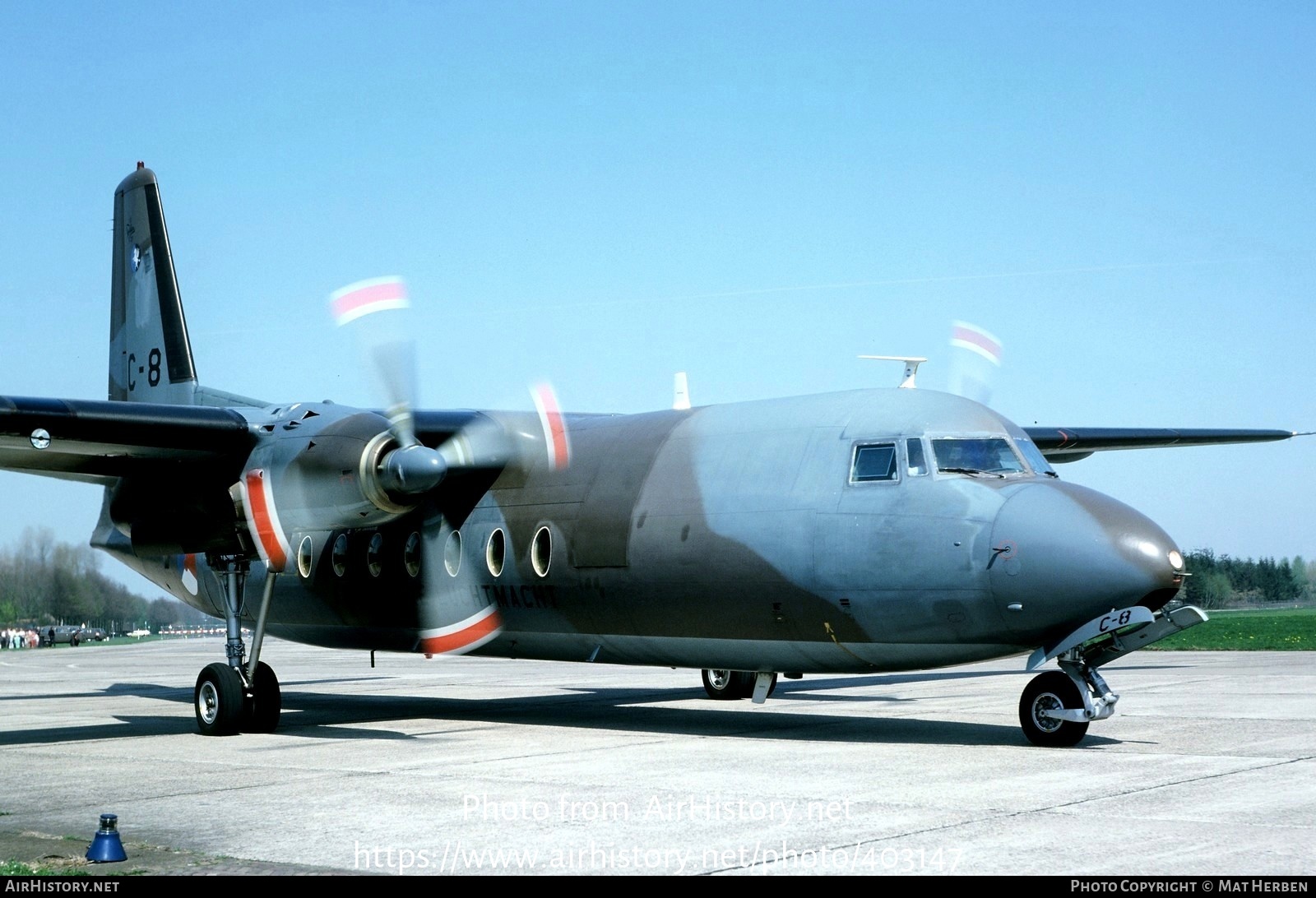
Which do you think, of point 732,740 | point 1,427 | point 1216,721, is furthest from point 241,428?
point 1216,721

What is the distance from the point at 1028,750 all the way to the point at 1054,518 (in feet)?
7.02

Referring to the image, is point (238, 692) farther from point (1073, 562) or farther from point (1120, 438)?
point (1120, 438)

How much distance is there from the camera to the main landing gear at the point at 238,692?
15586mm

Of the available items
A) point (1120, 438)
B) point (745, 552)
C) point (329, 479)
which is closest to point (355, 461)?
point (329, 479)

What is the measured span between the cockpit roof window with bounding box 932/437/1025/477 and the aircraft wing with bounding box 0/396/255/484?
8245mm

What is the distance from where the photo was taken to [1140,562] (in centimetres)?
1146

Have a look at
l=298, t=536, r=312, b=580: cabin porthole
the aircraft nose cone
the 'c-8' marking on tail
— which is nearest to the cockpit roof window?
the aircraft nose cone

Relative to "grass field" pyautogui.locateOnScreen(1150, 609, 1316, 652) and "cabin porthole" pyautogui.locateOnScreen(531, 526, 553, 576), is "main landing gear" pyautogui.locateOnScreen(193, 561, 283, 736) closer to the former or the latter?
"cabin porthole" pyautogui.locateOnScreen(531, 526, 553, 576)

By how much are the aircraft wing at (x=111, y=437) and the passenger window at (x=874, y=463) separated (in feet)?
24.3

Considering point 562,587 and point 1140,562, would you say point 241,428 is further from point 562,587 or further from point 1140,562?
point 1140,562

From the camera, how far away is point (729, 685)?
19.2 m

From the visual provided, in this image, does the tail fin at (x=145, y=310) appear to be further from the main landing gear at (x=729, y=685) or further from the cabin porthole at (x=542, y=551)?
the main landing gear at (x=729, y=685)

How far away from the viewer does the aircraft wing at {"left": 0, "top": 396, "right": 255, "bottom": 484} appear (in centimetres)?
1425

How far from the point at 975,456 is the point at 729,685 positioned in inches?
297
